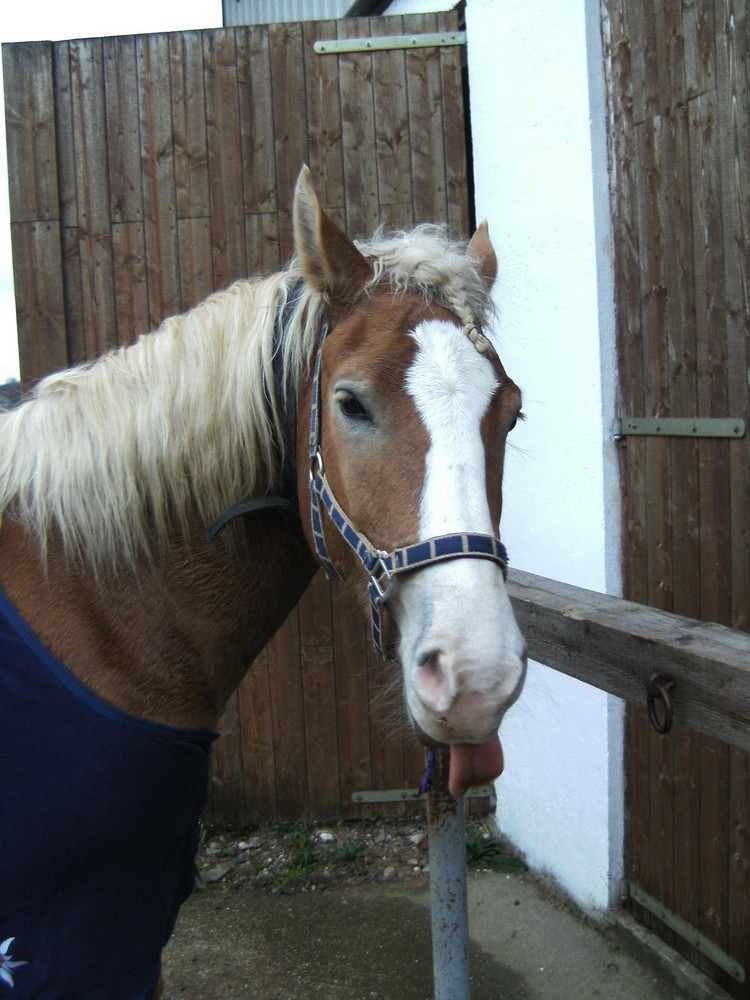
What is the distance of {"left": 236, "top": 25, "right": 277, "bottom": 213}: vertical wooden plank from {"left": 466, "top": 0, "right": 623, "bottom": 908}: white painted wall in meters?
0.91

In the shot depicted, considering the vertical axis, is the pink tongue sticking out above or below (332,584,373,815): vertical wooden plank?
above

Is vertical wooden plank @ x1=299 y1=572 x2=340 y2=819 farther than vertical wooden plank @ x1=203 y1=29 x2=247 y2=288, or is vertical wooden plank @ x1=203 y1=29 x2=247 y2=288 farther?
vertical wooden plank @ x1=299 y1=572 x2=340 y2=819

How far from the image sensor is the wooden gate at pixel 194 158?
3549 mm

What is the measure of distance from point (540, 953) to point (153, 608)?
2195 mm

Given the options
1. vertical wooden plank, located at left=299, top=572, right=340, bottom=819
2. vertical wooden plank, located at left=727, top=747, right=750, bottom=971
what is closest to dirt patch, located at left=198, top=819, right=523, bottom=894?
vertical wooden plank, located at left=299, top=572, right=340, bottom=819

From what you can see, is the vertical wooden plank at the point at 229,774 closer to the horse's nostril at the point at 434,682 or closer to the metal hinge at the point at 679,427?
the metal hinge at the point at 679,427

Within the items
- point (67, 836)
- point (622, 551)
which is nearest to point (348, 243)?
point (67, 836)

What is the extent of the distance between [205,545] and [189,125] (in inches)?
106

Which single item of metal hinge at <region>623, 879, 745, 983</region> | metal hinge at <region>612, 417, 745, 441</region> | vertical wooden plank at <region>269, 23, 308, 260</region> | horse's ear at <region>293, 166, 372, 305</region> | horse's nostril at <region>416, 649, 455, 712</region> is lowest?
metal hinge at <region>623, 879, 745, 983</region>

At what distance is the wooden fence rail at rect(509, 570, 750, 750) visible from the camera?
1.27 m

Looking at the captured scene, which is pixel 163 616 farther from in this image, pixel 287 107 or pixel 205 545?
pixel 287 107

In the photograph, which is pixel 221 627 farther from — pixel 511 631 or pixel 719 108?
pixel 719 108

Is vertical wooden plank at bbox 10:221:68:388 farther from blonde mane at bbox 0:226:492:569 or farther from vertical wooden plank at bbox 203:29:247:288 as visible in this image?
blonde mane at bbox 0:226:492:569

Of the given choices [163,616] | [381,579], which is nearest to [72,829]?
[163,616]
